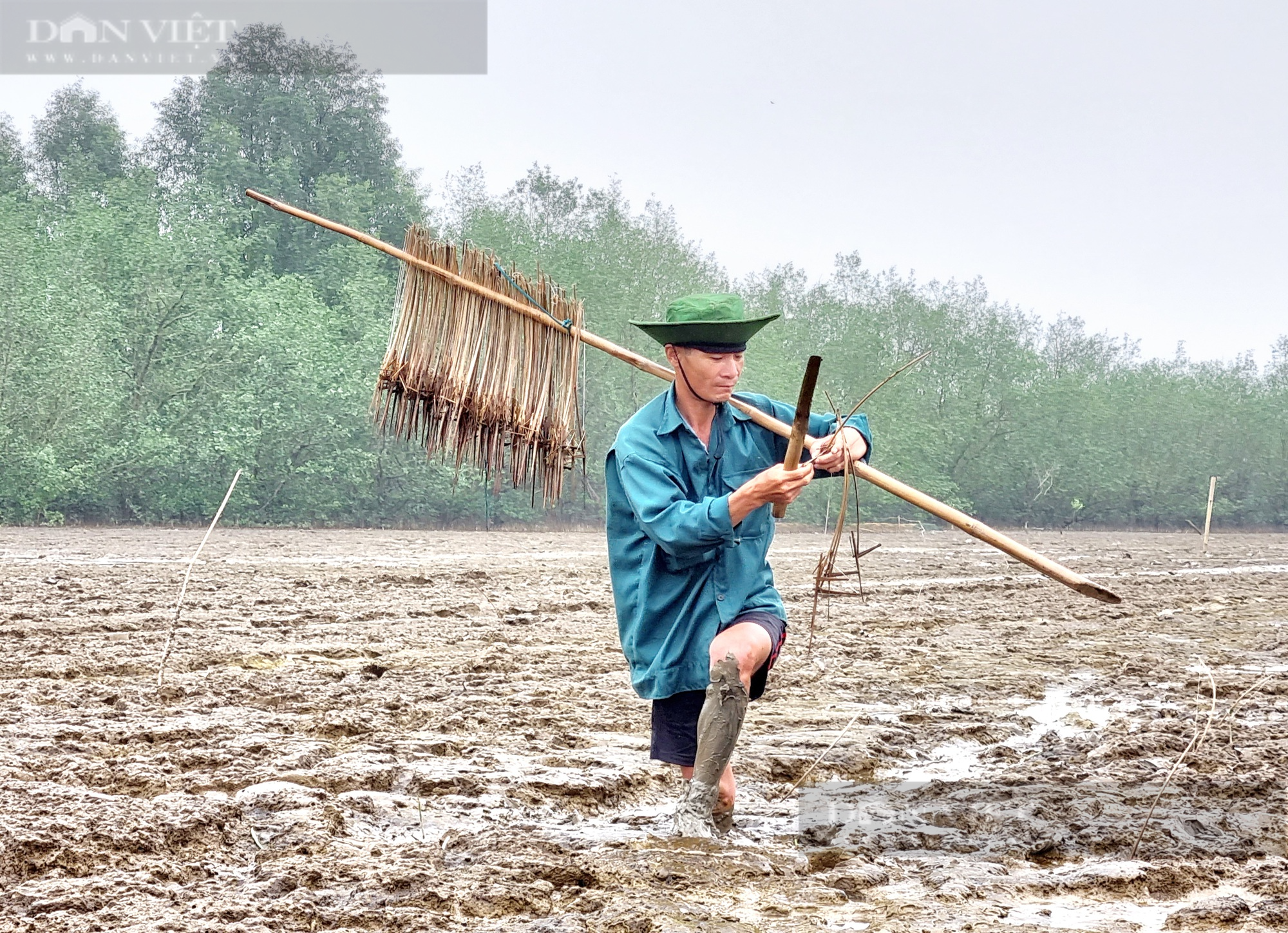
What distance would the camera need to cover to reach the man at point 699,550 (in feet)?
12.4

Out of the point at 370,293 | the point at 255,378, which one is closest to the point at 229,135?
the point at 370,293

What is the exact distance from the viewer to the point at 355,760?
186 inches

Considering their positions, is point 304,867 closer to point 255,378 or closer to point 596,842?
point 596,842

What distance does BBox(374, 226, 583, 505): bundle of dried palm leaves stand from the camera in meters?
5.26

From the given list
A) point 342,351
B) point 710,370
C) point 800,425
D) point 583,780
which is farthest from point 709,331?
point 342,351

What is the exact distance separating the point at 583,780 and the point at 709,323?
187 cm

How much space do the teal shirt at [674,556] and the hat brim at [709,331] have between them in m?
0.26

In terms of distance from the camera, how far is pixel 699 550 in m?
3.69

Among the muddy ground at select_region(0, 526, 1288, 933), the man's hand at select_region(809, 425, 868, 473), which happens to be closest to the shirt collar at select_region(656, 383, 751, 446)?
the man's hand at select_region(809, 425, 868, 473)

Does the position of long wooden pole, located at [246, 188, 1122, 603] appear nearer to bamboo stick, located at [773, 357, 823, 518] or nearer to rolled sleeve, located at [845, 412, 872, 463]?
rolled sleeve, located at [845, 412, 872, 463]

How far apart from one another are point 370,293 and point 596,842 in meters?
35.9

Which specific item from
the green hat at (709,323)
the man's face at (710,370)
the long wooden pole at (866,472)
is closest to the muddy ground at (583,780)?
the long wooden pole at (866,472)

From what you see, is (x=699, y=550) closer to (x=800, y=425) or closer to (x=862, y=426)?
(x=800, y=425)

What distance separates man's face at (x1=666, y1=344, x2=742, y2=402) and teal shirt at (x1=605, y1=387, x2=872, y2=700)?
13 cm
